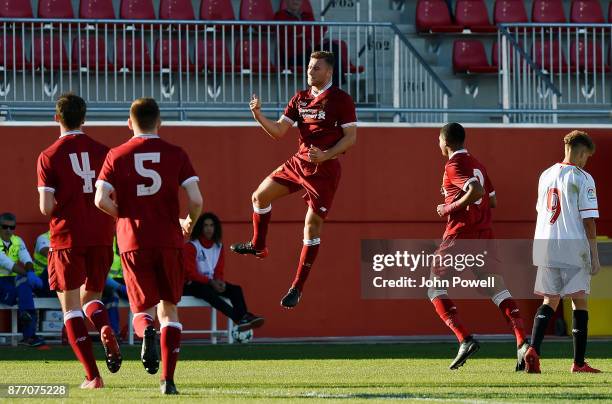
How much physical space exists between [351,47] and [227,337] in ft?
14.4

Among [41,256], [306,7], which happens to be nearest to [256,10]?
[306,7]

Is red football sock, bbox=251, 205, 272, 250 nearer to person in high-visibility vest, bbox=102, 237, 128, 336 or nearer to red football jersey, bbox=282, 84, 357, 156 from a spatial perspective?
red football jersey, bbox=282, 84, 357, 156

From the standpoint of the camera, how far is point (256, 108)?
995 cm

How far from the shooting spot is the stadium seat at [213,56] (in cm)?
1720

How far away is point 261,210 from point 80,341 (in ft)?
7.46

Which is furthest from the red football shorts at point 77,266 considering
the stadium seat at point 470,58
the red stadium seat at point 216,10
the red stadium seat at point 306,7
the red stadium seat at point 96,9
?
the stadium seat at point 470,58

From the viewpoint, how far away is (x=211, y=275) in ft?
52.2

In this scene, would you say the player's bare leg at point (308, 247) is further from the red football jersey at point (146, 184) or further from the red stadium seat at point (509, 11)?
the red stadium seat at point (509, 11)

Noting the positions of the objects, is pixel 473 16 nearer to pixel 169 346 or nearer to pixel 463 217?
pixel 463 217

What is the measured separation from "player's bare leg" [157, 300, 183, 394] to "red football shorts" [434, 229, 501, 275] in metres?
3.24

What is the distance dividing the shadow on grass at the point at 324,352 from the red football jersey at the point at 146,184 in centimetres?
484

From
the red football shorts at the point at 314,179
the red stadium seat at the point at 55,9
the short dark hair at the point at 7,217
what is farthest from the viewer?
the red stadium seat at the point at 55,9

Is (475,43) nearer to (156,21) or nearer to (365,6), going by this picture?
(365,6)

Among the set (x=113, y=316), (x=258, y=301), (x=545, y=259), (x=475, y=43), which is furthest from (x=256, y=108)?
(x=475, y=43)
